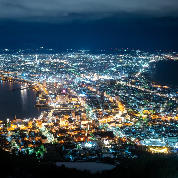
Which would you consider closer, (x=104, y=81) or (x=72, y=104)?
(x=72, y=104)

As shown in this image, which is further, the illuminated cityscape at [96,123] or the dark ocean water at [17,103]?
the dark ocean water at [17,103]

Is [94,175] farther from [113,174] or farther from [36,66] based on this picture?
[36,66]

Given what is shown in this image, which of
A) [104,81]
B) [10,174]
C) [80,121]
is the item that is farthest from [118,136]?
[104,81]

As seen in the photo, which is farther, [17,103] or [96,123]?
[17,103]

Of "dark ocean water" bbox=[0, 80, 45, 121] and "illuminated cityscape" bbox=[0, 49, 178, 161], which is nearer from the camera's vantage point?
"illuminated cityscape" bbox=[0, 49, 178, 161]

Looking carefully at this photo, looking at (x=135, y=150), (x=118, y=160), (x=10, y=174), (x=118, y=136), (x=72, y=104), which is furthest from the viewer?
(x=72, y=104)

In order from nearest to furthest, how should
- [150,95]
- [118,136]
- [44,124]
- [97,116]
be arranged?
1. [118,136]
2. [44,124]
3. [97,116]
4. [150,95]

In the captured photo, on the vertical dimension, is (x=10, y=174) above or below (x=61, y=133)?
above
